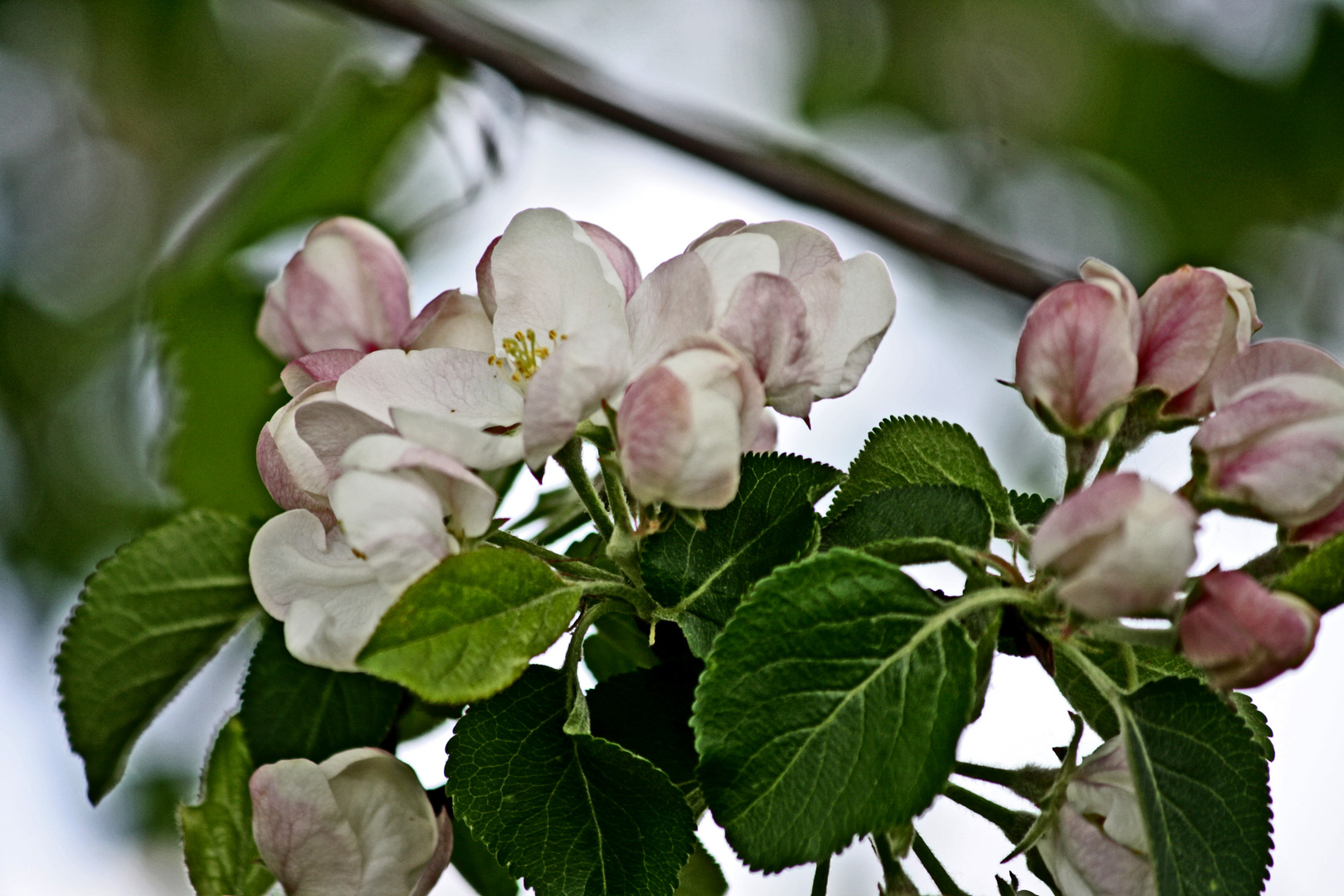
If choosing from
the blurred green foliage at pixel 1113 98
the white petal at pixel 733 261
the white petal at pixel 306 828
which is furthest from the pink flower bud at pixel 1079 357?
the blurred green foliage at pixel 1113 98

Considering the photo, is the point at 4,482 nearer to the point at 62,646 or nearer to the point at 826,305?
the point at 62,646

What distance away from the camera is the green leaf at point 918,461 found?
1.71 ft

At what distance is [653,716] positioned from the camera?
1.61 feet

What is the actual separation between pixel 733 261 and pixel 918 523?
0.41 feet

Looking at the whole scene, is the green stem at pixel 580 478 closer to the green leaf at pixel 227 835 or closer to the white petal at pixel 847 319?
the white petal at pixel 847 319

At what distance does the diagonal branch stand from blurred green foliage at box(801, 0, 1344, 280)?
73cm

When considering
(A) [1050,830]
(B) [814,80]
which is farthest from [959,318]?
(A) [1050,830]

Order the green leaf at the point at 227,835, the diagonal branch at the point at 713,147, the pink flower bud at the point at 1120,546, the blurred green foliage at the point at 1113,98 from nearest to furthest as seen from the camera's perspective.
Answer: the pink flower bud at the point at 1120,546
the green leaf at the point at 227,835
the diagonal branch at the point at 713,147
the blurred green foliage at the point at 1113,98

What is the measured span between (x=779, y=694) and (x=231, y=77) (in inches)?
71.5

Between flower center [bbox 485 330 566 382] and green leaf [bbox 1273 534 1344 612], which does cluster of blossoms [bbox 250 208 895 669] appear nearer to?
flower center [bbox 485 330 566 382]

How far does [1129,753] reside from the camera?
0.41 metres

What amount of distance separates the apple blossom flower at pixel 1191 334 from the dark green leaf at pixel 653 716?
0.22m

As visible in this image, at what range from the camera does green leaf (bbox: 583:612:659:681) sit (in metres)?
0.57

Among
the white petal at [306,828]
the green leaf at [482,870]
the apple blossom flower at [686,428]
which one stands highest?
the apple blossom flower at [686,428]
